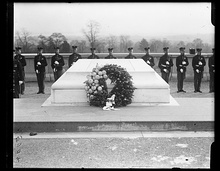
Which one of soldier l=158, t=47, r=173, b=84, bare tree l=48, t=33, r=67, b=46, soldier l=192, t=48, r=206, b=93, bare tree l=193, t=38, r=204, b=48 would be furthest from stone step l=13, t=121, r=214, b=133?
bare tree l=193, t=38, r=204, b=48

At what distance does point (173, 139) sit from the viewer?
6.12 metres

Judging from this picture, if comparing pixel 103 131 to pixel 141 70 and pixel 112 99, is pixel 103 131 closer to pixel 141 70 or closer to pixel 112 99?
pixel 112 99

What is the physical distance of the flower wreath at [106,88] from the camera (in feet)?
27.0

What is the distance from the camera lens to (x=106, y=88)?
27.2ft

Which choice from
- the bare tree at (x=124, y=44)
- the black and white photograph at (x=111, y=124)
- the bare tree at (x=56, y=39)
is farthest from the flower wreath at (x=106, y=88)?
the bare tree at (x=124, y=44)

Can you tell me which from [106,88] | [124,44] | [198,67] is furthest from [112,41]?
[106,88]

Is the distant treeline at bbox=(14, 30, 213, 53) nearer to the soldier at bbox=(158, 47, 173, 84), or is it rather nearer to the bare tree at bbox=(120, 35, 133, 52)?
the bare tree at bbox=(120, 35, 133, 52)

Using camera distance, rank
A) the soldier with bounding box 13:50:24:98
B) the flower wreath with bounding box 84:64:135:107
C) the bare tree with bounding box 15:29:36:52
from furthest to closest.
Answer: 1. the bare tree with bounding box 15:29:36:52
2. the soldier with bounding box 13:50:24:98
3. the flower wreath with bounding box 84:64:135:107

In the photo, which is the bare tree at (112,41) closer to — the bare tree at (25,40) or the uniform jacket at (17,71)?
the bare tree at (25,40)

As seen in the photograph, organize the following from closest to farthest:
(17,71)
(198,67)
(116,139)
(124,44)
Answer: (116,139) → (17,71) → (198,67) → (124,44)

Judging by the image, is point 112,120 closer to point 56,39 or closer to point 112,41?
point 56,39

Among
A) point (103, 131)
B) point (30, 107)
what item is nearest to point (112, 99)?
point (103, 131)

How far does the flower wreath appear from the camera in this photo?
822 cm

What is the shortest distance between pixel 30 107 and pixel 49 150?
10.0 feet
